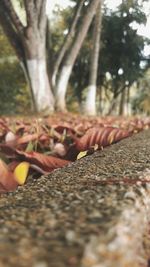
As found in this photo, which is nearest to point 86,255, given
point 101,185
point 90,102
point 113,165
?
point 101,185

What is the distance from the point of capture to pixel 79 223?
0.47 meters

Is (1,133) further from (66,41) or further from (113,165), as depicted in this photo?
(66,41)

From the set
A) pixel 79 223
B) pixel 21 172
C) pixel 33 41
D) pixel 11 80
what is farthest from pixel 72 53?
pixel 11 80

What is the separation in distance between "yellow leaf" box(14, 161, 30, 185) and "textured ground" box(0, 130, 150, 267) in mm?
235

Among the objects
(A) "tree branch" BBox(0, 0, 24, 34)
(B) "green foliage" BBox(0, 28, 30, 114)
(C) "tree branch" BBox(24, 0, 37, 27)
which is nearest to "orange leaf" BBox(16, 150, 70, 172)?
(C) "tree branch" BBox(24, 0, 37, 27)

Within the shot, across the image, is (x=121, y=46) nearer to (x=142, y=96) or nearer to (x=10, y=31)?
(x=142, y=96)

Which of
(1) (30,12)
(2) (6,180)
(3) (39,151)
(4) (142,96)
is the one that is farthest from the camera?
(4) (142,96)

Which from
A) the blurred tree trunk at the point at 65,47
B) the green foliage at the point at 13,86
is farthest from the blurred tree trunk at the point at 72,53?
the green foliage at the point at 13,86

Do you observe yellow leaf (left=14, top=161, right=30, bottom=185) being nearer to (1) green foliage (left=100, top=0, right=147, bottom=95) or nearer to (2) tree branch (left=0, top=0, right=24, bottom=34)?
(2) tree branch (left=0, top=0, right=24, bottom=34)

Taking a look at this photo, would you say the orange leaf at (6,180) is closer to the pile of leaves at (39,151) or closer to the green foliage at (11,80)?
the pile of leaves at (39,151)

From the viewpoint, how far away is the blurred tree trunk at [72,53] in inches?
485

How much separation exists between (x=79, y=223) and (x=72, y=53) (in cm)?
1220

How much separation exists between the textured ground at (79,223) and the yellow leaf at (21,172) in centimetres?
24

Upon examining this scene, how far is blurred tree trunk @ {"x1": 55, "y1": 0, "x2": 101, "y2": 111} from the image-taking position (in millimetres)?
12312
